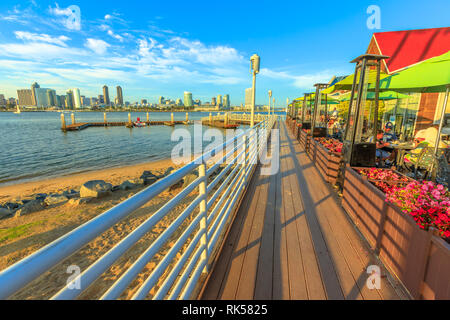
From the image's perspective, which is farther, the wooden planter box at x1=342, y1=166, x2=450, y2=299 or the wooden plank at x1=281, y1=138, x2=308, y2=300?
the wooden plank at x1=281, y1=138, x2=308, y2=300

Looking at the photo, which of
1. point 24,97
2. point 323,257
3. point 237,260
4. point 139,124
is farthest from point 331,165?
point 24,97

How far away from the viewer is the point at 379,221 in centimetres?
246

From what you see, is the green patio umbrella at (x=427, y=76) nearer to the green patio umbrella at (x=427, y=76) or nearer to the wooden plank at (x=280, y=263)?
the green patio umbrella at (x=427, y=76)

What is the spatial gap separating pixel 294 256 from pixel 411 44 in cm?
1568

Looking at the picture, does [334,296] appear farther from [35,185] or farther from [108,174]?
[35,185]

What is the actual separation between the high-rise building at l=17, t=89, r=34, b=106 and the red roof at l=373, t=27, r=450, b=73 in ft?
763

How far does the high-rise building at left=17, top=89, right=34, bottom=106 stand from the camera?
17462 centimetres

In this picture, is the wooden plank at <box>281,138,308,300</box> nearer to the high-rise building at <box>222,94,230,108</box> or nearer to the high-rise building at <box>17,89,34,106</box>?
the high-rise building at <box>222,94,230,108</box>

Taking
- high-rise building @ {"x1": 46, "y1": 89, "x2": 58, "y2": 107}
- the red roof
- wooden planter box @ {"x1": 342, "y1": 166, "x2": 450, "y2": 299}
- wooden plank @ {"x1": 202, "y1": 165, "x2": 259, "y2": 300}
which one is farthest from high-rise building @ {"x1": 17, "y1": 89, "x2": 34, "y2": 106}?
wooden planter box @ {"x1": 342, "y1": 166, "x2": 450, "y2": 299}

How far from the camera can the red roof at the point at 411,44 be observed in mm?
11398

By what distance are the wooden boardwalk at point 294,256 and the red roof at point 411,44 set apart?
37.7 feet

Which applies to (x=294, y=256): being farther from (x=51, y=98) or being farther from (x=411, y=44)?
(x=51, y=98)
